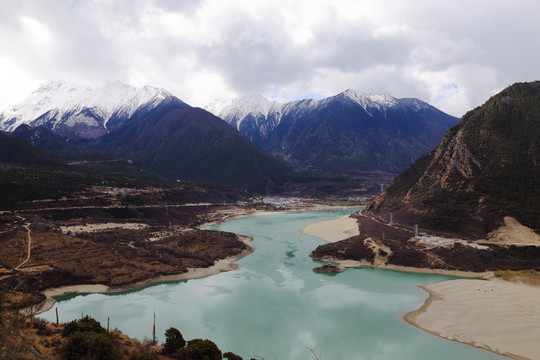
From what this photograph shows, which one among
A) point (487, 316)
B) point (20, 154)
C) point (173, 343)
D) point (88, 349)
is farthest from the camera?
point (20, 154)

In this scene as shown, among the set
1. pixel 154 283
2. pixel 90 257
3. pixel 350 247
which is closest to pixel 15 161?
pixel 90 257

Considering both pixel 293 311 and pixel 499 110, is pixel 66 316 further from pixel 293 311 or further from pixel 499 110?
pixel 499 110

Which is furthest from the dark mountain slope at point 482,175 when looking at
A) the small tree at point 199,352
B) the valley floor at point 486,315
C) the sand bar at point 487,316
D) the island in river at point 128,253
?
the small tree at point 199,352

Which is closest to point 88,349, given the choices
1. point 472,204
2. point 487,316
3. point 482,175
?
point 487,316

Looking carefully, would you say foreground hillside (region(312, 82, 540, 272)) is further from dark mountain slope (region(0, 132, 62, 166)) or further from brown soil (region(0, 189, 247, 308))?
dark mountain slope (region(0, 132, 62, 166))

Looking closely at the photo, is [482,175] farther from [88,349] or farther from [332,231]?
[88,349]

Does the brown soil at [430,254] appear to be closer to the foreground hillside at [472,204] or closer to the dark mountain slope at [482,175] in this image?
the foreground hillside at [472,204]
